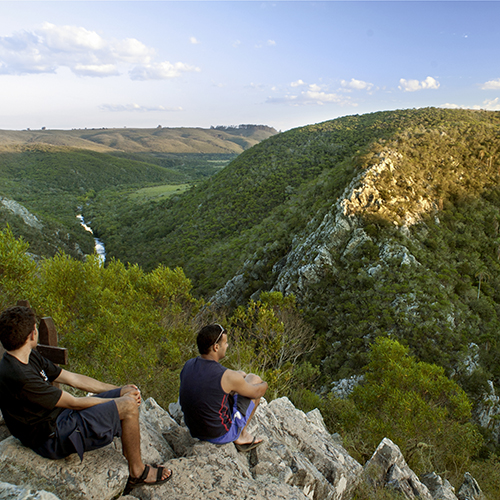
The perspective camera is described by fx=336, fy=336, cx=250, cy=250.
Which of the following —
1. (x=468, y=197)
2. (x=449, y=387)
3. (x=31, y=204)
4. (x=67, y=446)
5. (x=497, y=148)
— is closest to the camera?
(x=67, y=446)

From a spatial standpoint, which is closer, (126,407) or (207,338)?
(126,407)

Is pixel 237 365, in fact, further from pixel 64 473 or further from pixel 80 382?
pixel 64 473

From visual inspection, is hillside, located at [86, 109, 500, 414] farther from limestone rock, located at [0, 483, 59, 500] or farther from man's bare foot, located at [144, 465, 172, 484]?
limestone rock, located at [0, 483, 59, 500]

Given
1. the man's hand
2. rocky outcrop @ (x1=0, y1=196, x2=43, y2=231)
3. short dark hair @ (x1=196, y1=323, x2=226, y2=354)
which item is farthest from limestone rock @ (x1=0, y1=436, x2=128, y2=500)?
rocky outcrop @ (x1=0, y1=196, x2=43, y2=231)

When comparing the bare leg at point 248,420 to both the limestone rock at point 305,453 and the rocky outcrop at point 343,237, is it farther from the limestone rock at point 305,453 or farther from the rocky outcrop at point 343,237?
the rocky outcrop at point 343,237

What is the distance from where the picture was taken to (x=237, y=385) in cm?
473

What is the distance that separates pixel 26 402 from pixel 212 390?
2.18 m

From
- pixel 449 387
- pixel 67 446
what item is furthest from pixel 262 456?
pixel 449 387

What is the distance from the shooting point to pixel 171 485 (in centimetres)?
432

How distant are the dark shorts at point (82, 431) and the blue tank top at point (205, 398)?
3.25 feet

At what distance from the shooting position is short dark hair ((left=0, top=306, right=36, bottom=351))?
3.71 metres

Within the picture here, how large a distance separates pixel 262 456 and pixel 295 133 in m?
62.7

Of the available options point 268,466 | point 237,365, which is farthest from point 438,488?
point 237,365

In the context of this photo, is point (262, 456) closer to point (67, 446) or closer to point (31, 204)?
point (67, 446)
